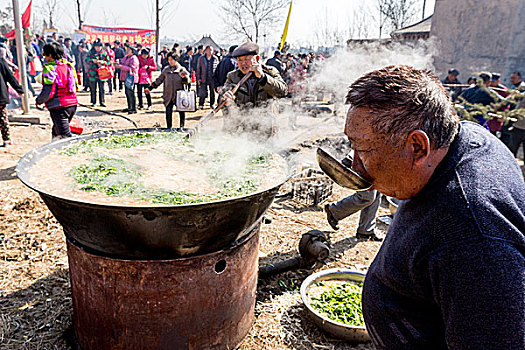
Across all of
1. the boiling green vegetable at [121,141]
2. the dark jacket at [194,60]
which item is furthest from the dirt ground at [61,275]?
the dark jacket at [194,60]

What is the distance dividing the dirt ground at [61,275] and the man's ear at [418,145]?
2318 millimetres

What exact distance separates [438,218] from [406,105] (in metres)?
0.40

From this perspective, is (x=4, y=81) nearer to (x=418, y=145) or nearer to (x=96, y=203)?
(x=96, y=203)

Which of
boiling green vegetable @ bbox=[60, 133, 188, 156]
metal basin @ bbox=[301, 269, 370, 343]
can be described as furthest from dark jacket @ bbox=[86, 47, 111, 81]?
metal basin @ bbox=[301, 269, 370, 343]

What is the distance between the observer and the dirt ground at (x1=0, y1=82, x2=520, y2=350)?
3.16 m

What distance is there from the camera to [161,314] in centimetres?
248

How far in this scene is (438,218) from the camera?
1307 mm

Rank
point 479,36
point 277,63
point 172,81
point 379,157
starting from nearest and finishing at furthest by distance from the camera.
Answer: point 379,157 → point 172,81 → point 277,63 → point 479,36

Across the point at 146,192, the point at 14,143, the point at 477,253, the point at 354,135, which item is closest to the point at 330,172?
the point at 354,135

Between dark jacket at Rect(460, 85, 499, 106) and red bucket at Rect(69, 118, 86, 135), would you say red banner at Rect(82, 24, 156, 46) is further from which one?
dark jacket at Rect(460, 85, 499, 106)

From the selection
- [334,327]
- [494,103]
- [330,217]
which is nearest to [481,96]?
[494,103]

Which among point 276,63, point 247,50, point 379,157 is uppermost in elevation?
point 276,63

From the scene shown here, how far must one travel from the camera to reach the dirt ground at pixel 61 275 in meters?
3.16

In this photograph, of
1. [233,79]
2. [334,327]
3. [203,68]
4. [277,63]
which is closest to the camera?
[334,327]
